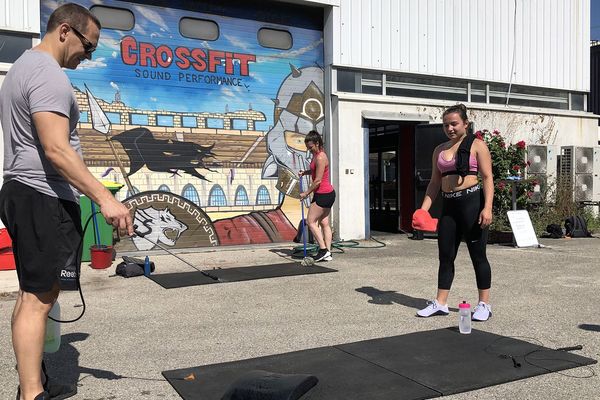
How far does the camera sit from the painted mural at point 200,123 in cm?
927

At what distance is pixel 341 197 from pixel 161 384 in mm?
7962

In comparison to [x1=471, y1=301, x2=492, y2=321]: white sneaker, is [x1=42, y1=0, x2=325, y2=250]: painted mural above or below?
above

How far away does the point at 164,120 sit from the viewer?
31.7 ft

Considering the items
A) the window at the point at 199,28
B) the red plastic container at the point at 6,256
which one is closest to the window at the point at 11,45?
the window at the point at 199,28

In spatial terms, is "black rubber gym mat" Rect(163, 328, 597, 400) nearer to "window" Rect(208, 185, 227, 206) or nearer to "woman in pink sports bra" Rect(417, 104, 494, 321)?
"woman in pink sports bra" Rect(417, 104, 494, 321)

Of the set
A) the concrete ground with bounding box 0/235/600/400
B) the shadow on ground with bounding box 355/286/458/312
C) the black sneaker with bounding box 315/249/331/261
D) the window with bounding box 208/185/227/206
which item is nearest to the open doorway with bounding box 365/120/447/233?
the window with bounding box 208/185/227/206

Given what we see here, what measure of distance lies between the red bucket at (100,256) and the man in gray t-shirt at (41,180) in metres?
5.04

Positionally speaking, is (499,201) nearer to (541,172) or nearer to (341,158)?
(541,172)

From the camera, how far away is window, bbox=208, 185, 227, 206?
10.1m

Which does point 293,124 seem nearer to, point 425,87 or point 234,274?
A: point 425,87

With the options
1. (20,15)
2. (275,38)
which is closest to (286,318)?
(20,15)

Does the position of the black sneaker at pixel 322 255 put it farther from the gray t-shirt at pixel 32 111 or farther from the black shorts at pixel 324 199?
the gray t-shirt at pixel 32 111

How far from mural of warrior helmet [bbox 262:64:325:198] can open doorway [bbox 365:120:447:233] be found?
4.19 ft

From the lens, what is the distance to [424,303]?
5.54 meters
